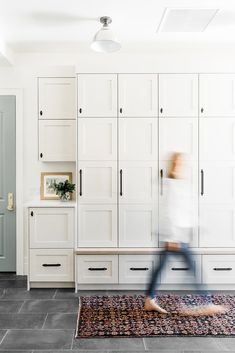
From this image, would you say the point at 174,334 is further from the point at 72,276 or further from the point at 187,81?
the point at 187,81

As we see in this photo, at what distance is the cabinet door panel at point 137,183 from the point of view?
14.1 feet

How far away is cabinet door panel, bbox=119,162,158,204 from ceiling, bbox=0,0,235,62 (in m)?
1.41

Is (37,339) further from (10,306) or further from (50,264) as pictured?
(50,264)

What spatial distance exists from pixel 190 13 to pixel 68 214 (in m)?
2.32

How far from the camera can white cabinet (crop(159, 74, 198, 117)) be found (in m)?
4.25

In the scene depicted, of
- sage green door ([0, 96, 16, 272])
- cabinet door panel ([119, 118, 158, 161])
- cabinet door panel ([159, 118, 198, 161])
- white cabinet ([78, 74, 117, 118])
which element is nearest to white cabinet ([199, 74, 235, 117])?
cabinet door panel ([159, 118, 198, 161])

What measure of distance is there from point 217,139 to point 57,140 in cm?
182

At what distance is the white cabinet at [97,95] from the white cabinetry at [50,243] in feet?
3.55

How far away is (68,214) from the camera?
4.23 meters

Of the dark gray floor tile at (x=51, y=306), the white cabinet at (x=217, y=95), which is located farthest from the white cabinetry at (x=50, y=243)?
the white cabinet at (x=217, y=95)

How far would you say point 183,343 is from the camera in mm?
2998

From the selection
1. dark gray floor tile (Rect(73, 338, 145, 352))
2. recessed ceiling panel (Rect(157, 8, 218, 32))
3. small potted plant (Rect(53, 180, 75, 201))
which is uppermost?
recessed ceiling panel (Rect(157, 8, 218, 32))

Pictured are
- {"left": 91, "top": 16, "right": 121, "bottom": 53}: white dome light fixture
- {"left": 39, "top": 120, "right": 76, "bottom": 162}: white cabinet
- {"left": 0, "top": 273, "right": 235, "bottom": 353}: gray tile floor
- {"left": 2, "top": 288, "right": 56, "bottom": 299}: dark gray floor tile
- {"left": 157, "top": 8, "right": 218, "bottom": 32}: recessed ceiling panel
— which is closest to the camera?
{"left": 0, "top": 273, "right": 235, "bottom": 353}: gray tile floor

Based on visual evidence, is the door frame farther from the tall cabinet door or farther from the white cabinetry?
the tall cabinet door
